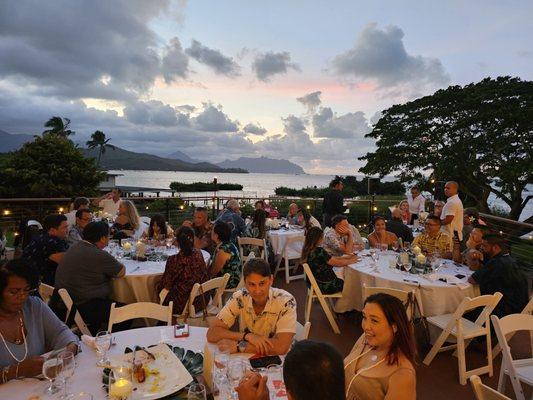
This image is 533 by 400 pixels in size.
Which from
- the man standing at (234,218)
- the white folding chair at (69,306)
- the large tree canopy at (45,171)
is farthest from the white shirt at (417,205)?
the large tree canopy at (45,171)

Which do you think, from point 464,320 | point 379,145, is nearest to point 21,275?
point 464,320

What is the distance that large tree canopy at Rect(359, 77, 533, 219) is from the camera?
45.8 feet

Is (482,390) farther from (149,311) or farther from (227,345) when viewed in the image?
(149,311)

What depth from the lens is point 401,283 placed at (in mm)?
3896

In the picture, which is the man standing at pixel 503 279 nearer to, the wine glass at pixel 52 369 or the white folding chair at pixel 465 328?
the white folding chair at pixel 465 328

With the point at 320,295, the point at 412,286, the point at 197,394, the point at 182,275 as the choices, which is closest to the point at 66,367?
the point at 197,394

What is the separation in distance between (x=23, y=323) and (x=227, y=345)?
1336mm

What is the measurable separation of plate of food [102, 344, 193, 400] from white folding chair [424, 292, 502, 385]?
8.89 feet

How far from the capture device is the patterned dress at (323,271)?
443 cm

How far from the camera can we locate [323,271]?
4.47m

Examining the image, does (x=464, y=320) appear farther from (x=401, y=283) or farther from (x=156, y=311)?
(x=156, y=311)

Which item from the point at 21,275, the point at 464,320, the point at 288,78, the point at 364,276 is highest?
the point at 288,78

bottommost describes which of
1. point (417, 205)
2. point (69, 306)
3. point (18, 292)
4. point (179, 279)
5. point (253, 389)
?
point (69, 306)

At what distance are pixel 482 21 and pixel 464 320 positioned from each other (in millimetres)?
10621
